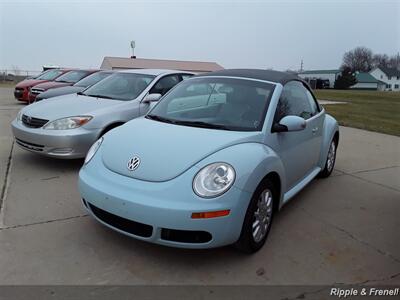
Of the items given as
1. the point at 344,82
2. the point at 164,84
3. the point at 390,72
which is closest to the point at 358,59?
the point at 390,72

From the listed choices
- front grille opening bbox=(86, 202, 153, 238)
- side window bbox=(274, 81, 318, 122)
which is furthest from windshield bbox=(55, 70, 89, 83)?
front grille opening bbox=(86, 202, 153, 238)

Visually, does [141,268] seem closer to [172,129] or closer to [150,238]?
[150,238]

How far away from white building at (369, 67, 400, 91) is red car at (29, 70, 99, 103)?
303 ft

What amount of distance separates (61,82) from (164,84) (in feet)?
24.1

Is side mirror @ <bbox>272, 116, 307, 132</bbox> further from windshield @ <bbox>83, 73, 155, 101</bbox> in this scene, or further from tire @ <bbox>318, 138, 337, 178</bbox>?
windshield @ <bbox>83, 73, 155, 101</bbox>

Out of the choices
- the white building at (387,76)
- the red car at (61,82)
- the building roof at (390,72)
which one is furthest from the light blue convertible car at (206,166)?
the building roof at (390,72)

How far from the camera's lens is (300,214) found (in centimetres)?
419

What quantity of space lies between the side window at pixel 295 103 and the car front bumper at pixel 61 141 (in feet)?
8.89

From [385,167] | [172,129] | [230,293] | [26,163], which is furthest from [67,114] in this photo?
[385,167]

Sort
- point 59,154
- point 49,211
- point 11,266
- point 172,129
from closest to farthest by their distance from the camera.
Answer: point 11,266 < point 172,129 < point 49,211 < point 59,154

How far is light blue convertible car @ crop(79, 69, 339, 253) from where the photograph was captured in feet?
9.20

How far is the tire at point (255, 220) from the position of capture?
3018 mm

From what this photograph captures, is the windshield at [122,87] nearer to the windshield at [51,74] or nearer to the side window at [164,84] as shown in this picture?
the side window at [164,84]

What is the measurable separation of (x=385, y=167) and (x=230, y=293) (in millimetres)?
4746
